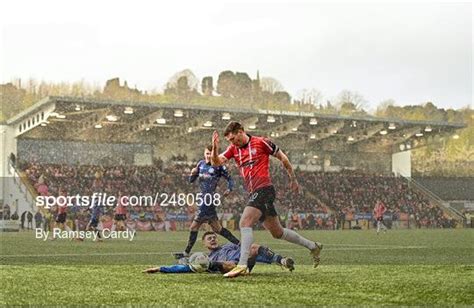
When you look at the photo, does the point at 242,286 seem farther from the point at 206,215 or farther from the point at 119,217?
the point at 119,217

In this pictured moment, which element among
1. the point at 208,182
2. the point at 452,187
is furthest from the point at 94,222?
the point at 452,187

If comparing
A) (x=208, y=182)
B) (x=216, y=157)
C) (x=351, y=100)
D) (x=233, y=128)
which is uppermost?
(x=351, y=100)

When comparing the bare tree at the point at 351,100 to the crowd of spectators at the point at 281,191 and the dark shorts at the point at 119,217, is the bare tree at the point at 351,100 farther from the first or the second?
the dark shorts at the point at 119,217

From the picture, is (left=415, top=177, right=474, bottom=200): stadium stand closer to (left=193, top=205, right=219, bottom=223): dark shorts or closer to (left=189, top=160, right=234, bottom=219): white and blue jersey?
(left=189, top=160, right=234, bottom=219): white and blue jersey

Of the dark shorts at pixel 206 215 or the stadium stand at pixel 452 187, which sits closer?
the dark shorts at pixel 206 215

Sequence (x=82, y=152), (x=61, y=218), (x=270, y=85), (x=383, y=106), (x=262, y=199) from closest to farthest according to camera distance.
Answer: (x=262, y=199) < (x=61, y=218) < (x=82, y=152) < (x=270, y=85) < (x=383, y=106)

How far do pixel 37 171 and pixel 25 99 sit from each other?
6.75 ft

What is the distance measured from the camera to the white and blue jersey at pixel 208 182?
12930 mm

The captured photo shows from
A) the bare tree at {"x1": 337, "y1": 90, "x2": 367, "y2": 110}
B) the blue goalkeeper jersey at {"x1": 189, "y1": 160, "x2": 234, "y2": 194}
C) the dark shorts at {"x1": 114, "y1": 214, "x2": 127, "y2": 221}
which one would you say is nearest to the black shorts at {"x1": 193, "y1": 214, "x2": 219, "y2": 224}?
the blue goalkeeper jersey at {"x1": 189, "y1": 160, "x2": 234, "y2": 194}

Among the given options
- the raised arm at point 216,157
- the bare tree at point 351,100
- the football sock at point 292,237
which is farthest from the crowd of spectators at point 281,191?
the raised arm at point 216,157

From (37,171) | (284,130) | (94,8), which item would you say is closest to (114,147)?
(37,171)

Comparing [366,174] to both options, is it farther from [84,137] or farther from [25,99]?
[25,99]

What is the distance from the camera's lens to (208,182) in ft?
43.9

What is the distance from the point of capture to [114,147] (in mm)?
21953
